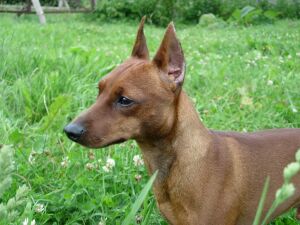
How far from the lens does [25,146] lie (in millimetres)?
3018

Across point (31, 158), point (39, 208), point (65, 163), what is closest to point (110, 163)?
point (65, 163)

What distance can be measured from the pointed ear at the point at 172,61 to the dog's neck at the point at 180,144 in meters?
0.08

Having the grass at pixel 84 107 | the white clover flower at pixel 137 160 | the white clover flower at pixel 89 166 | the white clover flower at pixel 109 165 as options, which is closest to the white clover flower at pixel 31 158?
the grass at pixel 84 107

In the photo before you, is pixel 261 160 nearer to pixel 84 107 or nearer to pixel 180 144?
pixel 180 144

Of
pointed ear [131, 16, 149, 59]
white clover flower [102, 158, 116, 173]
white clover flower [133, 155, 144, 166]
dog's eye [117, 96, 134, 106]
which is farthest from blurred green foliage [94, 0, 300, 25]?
dog's eye [117, 96, 134, 106]

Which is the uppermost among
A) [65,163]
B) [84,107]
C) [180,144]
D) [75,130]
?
[75,130]

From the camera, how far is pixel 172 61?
2117mm

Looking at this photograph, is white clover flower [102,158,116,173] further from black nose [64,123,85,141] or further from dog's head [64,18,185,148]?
black nose [64,123,85,141]

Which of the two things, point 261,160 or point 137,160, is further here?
point 137,160

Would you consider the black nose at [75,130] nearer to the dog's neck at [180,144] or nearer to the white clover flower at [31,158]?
the dog's neck at [180,144]

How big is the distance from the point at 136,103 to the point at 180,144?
283 mm

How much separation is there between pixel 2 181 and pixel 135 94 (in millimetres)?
1271

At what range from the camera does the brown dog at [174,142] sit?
1958mm

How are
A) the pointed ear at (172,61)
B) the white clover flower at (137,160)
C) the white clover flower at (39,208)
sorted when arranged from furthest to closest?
the white clover flower at (137,160)
the white clover flower at (39,208)
the pointed ear at (172,61)
